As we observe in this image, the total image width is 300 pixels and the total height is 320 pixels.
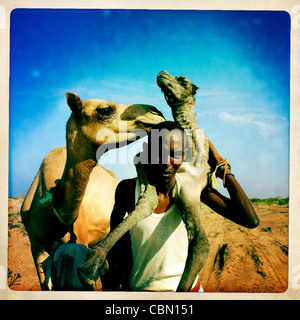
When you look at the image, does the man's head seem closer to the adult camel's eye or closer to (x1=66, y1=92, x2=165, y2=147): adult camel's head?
(x1=66, y1=92, x2=165, y2=147): adult camel's head

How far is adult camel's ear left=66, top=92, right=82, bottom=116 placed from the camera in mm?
2607

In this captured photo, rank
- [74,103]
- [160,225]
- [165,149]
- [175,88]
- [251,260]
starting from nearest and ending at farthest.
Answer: [165,149], [160,225], [175,88], [74,103], [251,260]

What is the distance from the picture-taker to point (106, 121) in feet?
8.85

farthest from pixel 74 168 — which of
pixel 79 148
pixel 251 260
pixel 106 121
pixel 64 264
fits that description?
pixel 251 260

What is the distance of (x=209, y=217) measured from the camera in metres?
6.82

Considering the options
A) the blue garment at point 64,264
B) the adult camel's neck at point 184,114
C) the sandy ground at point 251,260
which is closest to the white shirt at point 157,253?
the blue garment at point 64,264

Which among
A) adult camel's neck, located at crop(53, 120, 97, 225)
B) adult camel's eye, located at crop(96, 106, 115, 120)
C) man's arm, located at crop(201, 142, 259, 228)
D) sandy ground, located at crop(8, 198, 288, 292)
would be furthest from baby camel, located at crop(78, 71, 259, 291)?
sandy ground, located at crop(8, 198, 288, 292)

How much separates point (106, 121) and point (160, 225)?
0.97 metres

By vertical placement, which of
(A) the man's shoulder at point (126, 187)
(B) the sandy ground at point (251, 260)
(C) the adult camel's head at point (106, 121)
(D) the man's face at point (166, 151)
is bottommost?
(B) the sandy ground at point (251, 260)

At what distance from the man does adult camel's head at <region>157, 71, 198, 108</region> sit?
0.43m

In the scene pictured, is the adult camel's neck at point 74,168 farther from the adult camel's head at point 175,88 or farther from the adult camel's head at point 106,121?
the adult camel's head at point 175,88

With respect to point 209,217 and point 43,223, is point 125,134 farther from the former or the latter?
point 209,217

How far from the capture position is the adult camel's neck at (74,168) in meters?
2.69

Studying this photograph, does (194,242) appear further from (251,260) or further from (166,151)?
(251,260)
